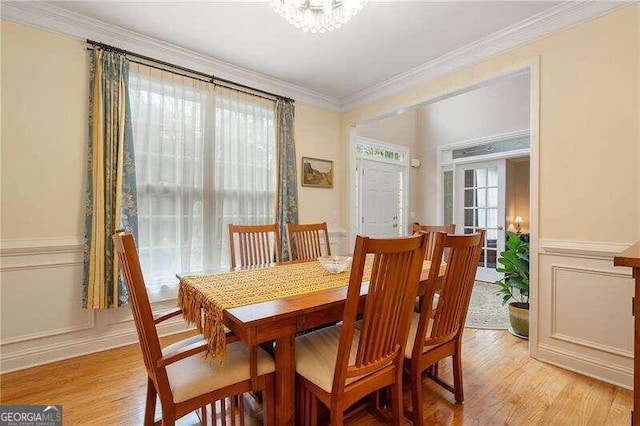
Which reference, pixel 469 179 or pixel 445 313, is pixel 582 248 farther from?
pixel 469 179

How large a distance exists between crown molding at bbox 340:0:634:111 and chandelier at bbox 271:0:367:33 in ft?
4.75

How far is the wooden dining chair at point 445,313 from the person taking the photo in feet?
4.75

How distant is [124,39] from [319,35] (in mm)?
1623

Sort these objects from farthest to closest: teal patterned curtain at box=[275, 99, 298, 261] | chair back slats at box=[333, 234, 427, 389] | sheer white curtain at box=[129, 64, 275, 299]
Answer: teal patterned curtain at box=[275, 99, 298, 261] → sheer white curtain at box=[129, 64, 275, 299] → chair back slats at box=[333, 234, 427, 389]

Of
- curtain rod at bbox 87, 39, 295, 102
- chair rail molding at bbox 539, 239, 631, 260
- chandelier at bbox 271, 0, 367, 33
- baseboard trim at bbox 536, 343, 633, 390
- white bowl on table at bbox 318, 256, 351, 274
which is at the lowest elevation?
baseboard trim at bbox 536, 343, 633, 390

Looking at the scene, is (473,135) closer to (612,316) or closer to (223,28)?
(612,316)

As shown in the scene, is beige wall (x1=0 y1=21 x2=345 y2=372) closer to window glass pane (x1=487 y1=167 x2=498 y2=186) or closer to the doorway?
the doorway

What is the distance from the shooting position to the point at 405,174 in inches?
210

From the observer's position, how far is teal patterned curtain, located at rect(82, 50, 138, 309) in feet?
7.59

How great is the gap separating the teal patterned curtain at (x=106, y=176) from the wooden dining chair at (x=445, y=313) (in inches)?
88.5

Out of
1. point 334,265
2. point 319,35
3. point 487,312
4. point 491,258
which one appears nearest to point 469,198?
point 491,258

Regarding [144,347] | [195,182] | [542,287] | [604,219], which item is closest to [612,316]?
[542,287]

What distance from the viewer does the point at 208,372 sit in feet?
4.15

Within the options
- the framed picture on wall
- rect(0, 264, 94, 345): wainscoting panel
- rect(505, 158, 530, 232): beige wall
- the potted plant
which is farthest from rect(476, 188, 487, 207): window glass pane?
rect(0, 264, 94, 345): wainscoting panel
